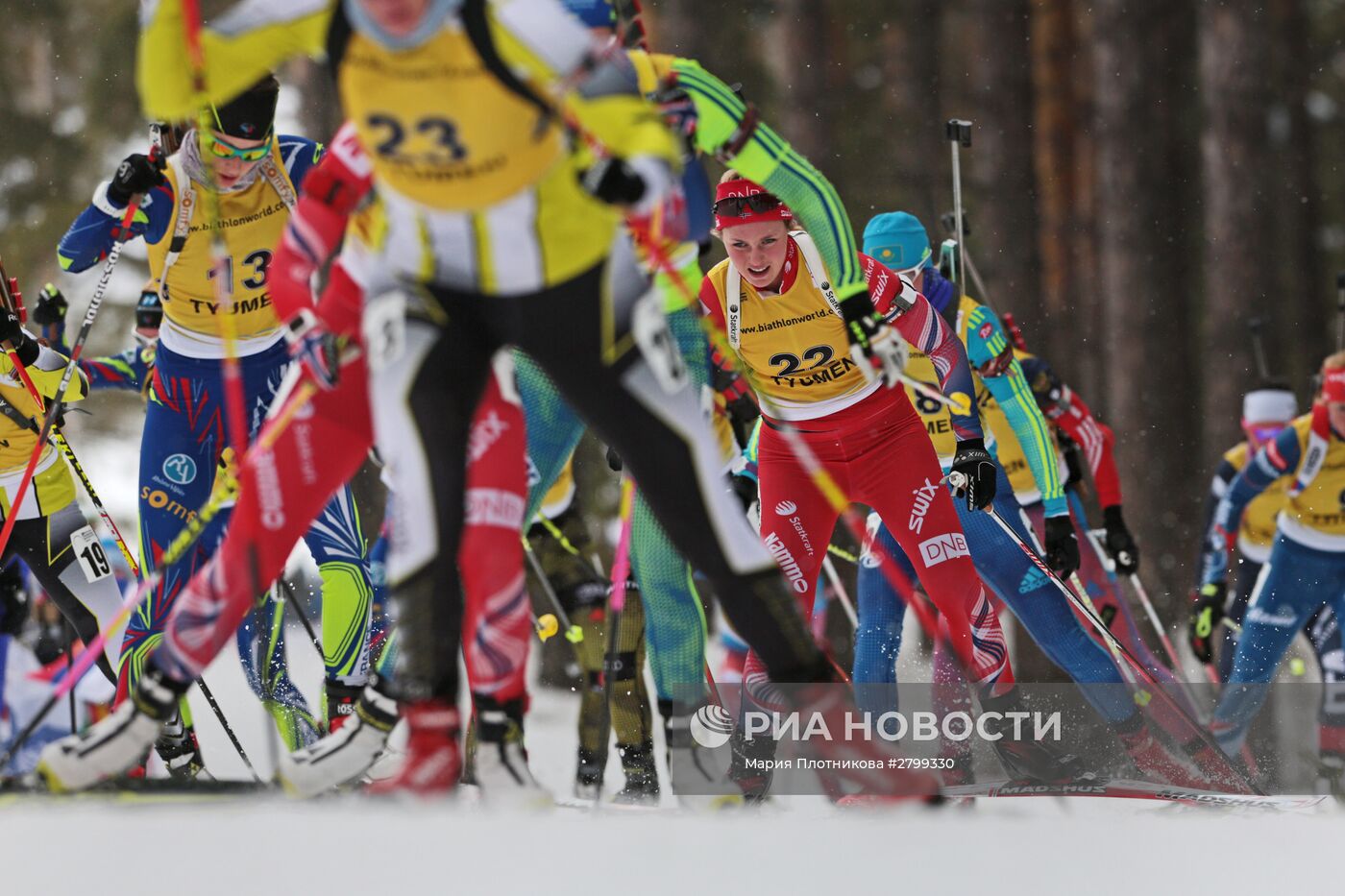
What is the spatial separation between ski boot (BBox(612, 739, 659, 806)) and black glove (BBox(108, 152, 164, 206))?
106 inches

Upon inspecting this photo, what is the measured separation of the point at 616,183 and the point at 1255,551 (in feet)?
23.8

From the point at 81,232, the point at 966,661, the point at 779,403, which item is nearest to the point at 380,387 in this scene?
the point at 81,232

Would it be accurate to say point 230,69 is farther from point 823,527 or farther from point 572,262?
point 823,527

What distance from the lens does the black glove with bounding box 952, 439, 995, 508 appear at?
5859mm

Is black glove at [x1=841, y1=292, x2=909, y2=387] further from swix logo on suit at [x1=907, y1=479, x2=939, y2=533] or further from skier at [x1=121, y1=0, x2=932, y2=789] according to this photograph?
swix logo on suit at [x1=907, y1=479, x2=939, y2=533]

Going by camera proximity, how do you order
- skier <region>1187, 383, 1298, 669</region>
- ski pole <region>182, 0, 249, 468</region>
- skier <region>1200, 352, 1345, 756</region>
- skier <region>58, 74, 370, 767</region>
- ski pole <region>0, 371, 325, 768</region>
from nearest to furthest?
ski pole <region>182, 0, 249, 468</region> < ski pole <region>0, 371, 325, 768</region> < skier <region>58, 74, 370, 767</region> < skier <region>1200, 352, 1345, 756</region> < skier <region>1187, 383, 1298, 669</region>

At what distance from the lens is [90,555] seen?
6660mm

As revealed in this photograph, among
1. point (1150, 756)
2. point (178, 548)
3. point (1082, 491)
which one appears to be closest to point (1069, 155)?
point (1082, 491)

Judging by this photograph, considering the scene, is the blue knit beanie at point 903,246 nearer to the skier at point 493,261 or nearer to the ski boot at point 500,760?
the skier at point 493,261

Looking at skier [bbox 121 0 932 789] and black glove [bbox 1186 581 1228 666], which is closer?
skier [bbox 121 0 932 789]

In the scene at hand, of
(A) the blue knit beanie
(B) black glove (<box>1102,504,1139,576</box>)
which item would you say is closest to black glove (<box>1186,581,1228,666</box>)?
(B) black glove (<box>1102,504,1139,576</box>)

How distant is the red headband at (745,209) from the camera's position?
5598mm

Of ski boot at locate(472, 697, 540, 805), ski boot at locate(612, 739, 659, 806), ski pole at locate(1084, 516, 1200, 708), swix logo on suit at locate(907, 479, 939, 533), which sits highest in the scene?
ski boot at locate(472, 697, 540, 805)

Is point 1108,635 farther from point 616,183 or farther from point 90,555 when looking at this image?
point 90,555
